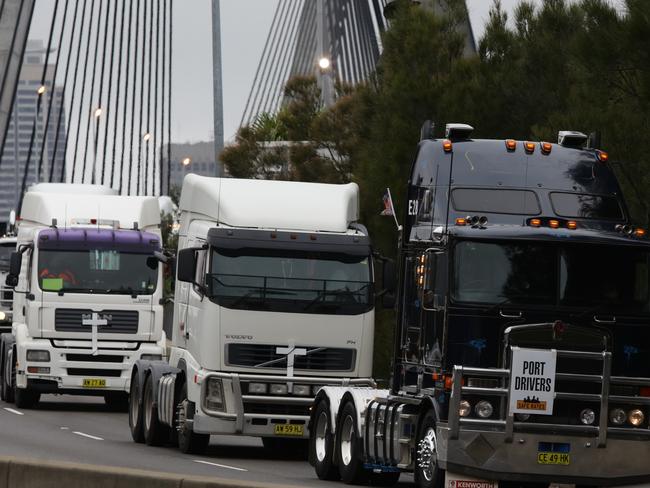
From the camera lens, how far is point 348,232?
20.8 metres

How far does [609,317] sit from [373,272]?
5.45 metres

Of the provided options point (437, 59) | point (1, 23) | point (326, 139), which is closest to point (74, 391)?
point (437, 59)

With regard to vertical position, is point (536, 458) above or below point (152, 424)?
above

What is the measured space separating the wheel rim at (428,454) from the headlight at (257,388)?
4513mm

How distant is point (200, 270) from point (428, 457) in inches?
214

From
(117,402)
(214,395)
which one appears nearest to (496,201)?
(214,395)

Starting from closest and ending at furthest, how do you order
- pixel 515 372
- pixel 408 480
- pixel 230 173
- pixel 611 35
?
pixel 515 372 < pixel 408 480 < pixel 611 35 < pixel 230 173

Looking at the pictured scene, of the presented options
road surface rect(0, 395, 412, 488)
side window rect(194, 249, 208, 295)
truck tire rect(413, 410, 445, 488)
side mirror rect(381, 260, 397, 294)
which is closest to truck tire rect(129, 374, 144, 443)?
road surface rect(0, 395, 412, 488)

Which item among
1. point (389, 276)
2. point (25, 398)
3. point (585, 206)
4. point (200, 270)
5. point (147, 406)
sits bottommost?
point (25, 398)

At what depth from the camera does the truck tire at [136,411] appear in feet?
76.2

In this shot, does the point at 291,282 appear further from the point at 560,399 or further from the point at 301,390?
the point at 560,399

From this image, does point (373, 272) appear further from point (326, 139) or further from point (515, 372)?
point (326, 139)

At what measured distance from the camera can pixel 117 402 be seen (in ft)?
104

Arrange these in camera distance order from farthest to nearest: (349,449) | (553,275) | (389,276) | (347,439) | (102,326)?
1. (102,326)
2. (389,276)
3. (347,439)
4. (349,449)
5. (553,275)
